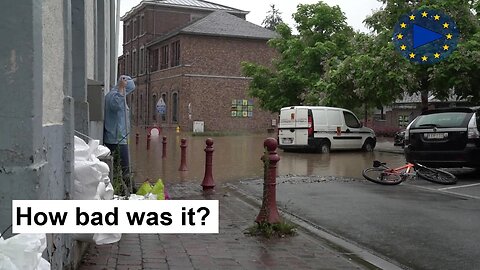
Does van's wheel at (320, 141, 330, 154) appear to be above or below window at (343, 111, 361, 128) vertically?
below

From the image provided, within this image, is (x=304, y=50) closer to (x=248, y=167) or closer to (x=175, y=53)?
(x=248, y=167)

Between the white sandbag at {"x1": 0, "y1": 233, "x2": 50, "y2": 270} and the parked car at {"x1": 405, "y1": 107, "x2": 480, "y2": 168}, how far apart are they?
35.9 feet

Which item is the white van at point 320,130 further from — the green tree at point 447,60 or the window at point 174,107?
the window at point 174,107

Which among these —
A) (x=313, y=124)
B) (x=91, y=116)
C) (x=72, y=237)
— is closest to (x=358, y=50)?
(x=313, y=124)

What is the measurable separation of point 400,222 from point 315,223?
1.15 meters

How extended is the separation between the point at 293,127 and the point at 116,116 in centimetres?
1470

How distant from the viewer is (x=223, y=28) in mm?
50469

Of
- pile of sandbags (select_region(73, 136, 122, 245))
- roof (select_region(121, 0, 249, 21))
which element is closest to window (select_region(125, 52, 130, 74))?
roof (select_region(121, 0, 249, 21))

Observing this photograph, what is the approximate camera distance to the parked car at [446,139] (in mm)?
11828

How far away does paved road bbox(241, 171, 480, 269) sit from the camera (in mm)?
5914

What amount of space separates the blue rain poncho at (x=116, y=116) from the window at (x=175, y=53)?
4155cm

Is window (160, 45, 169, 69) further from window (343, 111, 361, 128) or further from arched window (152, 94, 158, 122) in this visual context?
window (343, 111, 361, 128)

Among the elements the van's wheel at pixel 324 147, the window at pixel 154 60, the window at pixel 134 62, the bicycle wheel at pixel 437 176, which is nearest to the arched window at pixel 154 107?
the window at pixel 154 60

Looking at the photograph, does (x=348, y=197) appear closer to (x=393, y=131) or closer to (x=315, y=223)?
(x=315, y=223)
